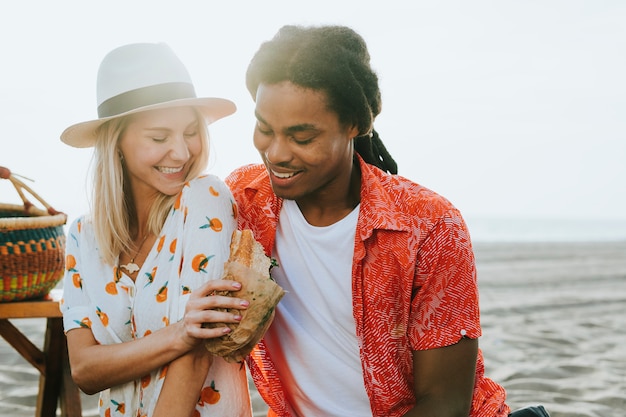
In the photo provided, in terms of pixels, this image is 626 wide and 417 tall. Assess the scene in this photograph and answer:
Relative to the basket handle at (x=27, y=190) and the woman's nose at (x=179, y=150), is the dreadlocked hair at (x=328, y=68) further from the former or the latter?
the basket handle at (x=27, y=190)

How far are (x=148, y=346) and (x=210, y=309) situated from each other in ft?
1.16

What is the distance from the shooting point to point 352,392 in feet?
7.95

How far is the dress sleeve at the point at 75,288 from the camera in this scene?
94.3 inches

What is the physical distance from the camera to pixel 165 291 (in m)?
2.28

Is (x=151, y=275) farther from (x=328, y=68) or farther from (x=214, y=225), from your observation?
(x=328, y=68)

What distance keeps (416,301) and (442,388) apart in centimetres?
32

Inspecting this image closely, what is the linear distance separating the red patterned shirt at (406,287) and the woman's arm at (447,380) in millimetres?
44

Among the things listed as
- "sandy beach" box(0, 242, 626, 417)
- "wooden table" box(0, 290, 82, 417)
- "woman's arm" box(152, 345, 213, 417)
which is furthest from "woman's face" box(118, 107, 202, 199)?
"sandy beach" box(0, 242, 626, 417)

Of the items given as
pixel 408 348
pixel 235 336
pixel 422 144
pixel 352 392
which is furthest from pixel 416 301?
pixel 422 144

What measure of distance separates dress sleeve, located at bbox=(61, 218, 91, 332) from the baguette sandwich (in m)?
0.69

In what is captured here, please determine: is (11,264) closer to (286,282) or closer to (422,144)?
(286,282)

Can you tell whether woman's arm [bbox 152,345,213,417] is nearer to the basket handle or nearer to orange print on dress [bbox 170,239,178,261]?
orange print on dress [bbox 170,239,178,261]

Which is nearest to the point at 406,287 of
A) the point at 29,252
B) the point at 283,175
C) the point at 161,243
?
the point at 283,175

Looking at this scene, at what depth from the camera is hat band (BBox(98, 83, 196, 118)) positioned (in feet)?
7.89
